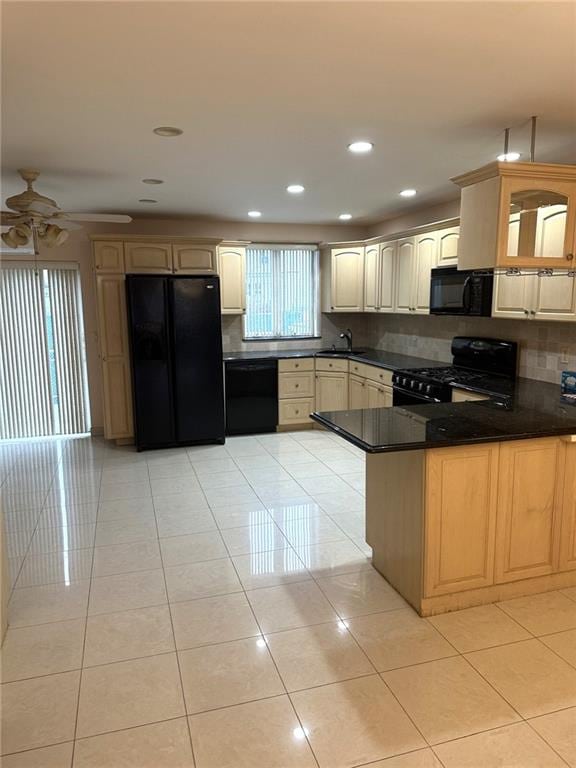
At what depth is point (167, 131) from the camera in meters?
2.86

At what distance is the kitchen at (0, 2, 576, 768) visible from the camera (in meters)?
1.87

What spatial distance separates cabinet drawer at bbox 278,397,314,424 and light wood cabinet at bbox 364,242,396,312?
52.0 inches

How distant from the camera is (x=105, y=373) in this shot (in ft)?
17.9

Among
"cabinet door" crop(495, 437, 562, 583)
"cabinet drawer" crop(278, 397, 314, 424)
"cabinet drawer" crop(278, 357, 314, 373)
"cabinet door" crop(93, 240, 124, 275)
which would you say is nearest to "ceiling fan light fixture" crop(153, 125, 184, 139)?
"cabinet door" crop(495, 437, 562, 583)

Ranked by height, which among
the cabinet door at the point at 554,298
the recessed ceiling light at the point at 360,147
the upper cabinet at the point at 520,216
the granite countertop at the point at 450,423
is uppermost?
the recessed ceiling light at the point at 360,147

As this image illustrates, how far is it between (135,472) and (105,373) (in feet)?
4.05

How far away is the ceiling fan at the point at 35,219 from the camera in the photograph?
3162 millimetres

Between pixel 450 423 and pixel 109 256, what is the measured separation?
394 cm

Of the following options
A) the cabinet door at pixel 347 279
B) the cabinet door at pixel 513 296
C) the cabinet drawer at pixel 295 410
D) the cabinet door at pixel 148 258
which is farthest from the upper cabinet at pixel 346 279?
the cabinet door at pixel 513 296

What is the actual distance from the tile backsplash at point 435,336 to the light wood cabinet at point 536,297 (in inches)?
12.7

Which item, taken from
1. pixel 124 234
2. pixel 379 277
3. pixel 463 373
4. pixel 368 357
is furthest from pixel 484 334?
pixel 124 234

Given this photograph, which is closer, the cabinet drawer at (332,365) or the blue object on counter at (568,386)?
the blue object on counter at (568,386)

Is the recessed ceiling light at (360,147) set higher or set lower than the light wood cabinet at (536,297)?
higher

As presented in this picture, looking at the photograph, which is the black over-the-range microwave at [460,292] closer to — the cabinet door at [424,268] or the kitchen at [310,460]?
the kitchen at [310,460]
